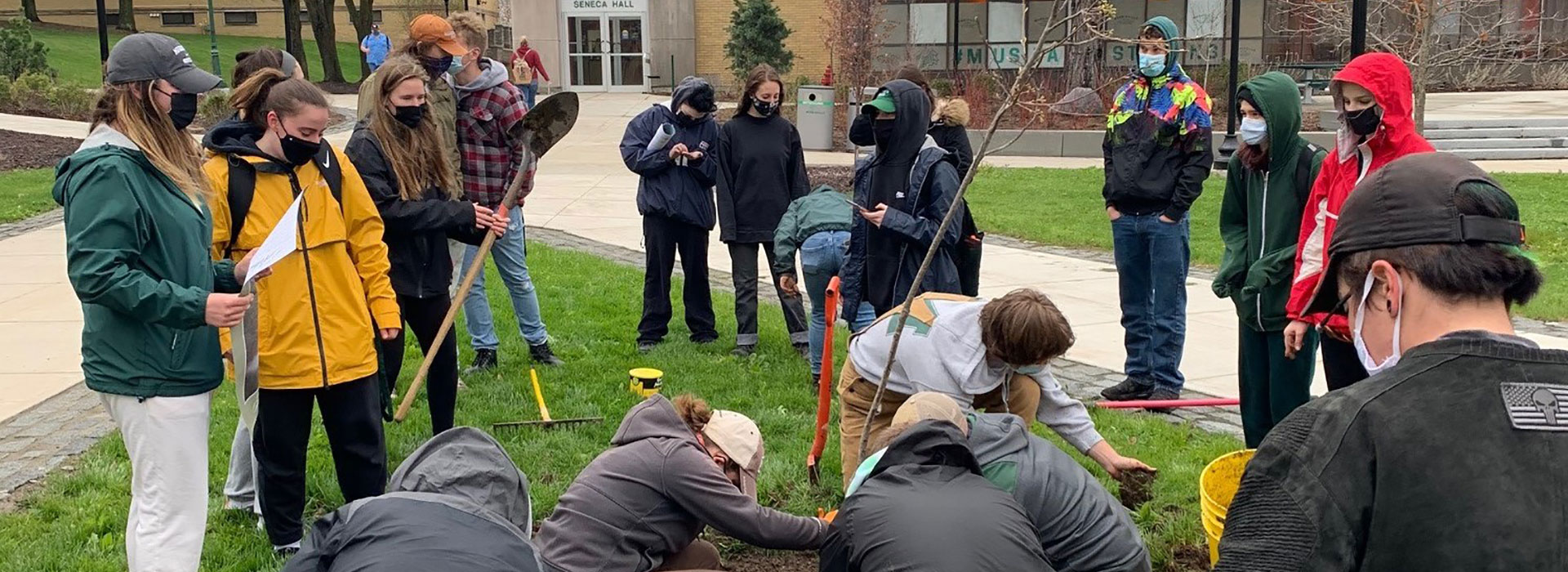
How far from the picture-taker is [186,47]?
3641 cm

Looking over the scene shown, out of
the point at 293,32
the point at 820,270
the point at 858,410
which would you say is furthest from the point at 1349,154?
the point at 293,32

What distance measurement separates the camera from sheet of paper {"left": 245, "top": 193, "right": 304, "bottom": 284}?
3795 millimetres

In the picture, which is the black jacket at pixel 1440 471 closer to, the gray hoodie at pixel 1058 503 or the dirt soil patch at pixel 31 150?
the gray hoodie at pixel 1058 503

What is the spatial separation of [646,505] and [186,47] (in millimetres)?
36975

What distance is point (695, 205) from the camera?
25.7 feet

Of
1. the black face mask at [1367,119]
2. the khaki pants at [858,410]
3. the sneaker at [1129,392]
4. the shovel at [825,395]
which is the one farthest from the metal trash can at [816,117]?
the black face mask at [1367,119]

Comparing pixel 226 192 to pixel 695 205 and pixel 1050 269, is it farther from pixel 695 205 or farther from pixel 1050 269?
pixel 1050 269

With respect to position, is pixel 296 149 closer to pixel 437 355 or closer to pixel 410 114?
pixel 410 114

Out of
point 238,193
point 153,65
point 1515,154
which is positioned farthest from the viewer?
point 1515,154

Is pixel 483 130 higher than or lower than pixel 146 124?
lower

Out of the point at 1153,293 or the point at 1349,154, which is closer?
the point at 1349,154

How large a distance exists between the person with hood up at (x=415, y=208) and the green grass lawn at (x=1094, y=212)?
5.69m

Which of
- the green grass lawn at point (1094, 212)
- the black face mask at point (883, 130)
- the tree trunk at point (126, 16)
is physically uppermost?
the tree trunk at point (126, 16)

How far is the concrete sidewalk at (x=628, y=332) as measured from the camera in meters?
7.56
